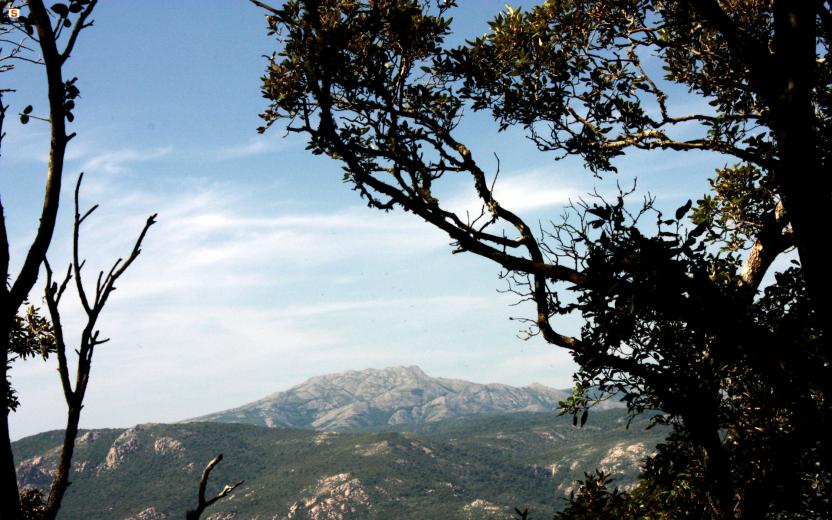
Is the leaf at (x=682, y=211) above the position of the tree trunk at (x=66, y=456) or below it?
above

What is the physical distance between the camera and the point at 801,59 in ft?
23.7

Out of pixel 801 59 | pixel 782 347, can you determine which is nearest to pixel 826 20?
pixel 801 59

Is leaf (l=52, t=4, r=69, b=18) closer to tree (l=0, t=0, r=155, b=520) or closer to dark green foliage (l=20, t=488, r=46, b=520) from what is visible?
tree (l=0, t=0, r=155, b=520)

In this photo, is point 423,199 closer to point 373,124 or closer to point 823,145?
point 373,124

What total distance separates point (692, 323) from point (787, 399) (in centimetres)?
236

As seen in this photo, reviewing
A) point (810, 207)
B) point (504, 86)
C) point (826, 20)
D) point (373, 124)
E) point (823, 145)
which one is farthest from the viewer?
point (504, 86)

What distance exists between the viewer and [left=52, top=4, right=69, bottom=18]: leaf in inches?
160

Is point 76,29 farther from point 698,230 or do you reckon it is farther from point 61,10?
point 698,230

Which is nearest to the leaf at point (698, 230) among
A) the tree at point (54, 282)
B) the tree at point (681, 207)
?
the tree at point (681, 207)

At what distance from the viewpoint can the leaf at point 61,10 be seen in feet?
13.3

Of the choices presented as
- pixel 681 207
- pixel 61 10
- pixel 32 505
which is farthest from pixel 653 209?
pixel 32 505

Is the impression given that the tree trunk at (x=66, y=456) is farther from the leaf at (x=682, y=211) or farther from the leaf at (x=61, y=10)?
the leaf at (x=682, y=211)

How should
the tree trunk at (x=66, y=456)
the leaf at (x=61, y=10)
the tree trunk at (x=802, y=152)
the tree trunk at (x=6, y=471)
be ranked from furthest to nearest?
the tree trunk at (x=802, y=152) < the leaf at (x=61, y=10) < the tree trunk at (x=66, y=456) < the tree trunk at (x=6, y=471)

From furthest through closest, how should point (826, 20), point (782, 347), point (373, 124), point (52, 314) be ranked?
point (373, 124) < point (826, 20) < point (782, 347) < point (52, 314)
